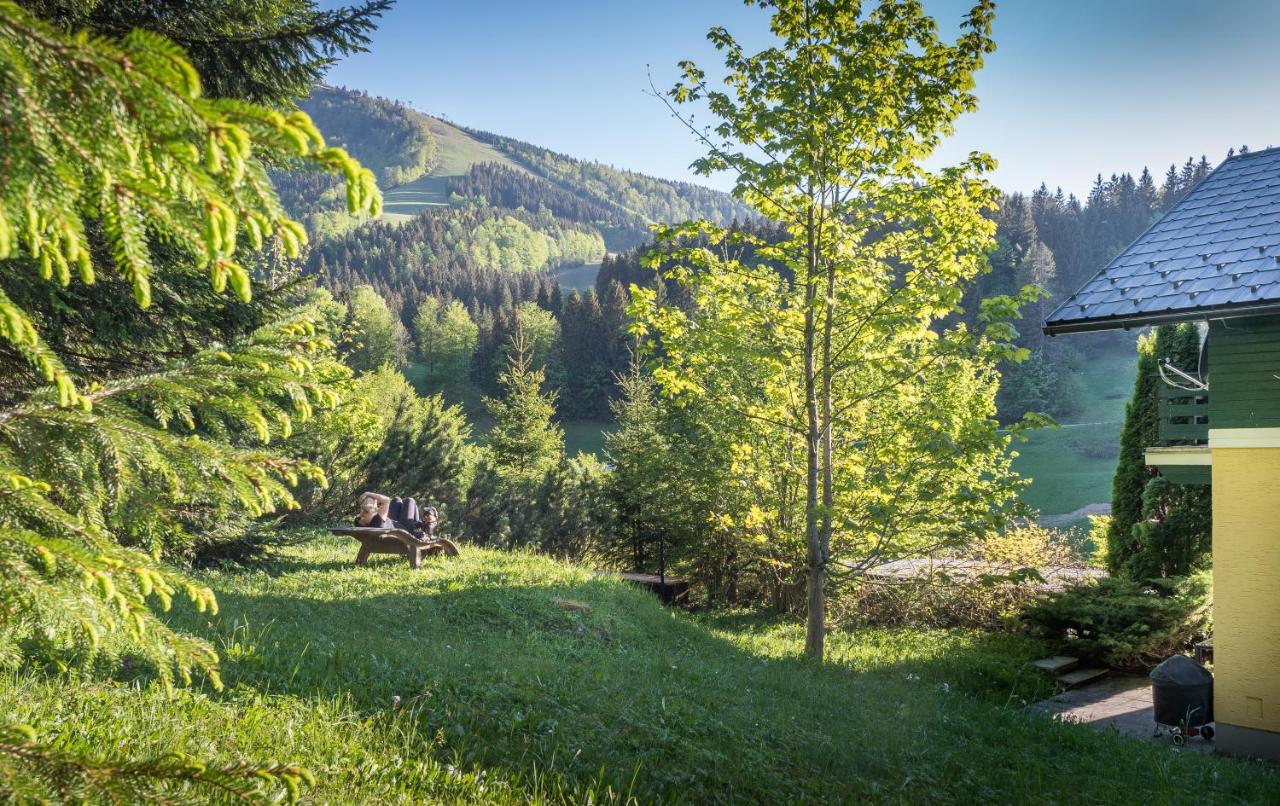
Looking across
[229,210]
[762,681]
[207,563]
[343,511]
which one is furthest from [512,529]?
[229,210]

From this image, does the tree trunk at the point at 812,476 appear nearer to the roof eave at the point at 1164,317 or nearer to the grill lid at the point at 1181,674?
the roof eave at the point at 1164,317

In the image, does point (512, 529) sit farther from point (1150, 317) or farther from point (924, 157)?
point (1150, 317)

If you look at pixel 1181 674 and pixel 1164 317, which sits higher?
pixel 1164 317

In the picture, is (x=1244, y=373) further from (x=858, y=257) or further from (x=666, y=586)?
(x=666, y=586)

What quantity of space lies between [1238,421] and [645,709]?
21.7 ft

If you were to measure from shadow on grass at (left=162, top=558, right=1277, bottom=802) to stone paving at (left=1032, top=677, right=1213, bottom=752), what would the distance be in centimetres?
130

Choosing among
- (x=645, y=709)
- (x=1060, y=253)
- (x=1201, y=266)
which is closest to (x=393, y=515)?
(x=645, y=709)

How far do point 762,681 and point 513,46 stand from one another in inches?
892

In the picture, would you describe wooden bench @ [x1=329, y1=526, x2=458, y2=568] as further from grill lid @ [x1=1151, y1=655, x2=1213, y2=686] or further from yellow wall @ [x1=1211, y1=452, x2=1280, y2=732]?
yellow wall @ [x1=1211, y1=452, x2=1280, y2=732]

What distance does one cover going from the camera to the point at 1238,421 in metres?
7.77

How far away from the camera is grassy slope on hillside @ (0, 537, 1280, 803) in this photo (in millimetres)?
3680

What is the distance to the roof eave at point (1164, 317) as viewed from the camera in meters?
7.18

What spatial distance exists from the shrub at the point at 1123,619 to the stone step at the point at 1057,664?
202 mm

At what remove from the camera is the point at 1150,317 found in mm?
7727
